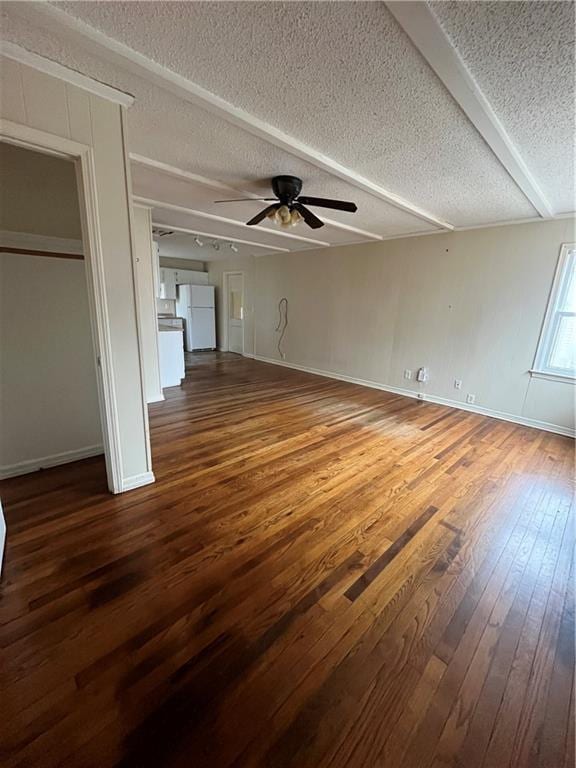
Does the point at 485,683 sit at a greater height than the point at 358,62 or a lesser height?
lesser

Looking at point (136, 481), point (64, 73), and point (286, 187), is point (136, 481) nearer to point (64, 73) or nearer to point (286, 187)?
point (64, 73)

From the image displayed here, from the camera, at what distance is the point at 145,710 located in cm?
109

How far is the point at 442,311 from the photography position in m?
4.52

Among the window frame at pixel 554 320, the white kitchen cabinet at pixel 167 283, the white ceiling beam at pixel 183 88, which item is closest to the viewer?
the white ceiling beam at pixel 183 88

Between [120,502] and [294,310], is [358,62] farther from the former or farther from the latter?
[294,310]

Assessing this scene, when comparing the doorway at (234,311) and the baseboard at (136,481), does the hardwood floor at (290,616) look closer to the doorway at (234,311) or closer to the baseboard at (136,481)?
the baseboard at (136,481)

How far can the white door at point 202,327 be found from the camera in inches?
323

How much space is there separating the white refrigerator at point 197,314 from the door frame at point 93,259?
6.34 metres

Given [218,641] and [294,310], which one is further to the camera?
[294,310]

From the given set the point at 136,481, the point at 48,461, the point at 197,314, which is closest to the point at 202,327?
the point at 197,314

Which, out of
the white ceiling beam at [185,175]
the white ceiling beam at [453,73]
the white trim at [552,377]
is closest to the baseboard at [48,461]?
the white ceiling beam at [185,175]

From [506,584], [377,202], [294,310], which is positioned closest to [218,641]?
[506,584]

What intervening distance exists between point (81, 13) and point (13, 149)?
139cm

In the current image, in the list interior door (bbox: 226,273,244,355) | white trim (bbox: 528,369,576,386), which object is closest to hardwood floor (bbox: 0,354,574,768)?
white trim (bbox: 528,369,576,386)
